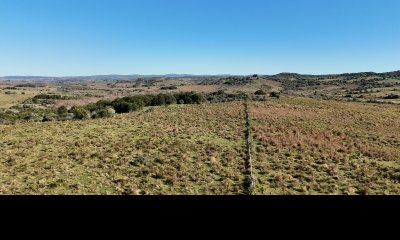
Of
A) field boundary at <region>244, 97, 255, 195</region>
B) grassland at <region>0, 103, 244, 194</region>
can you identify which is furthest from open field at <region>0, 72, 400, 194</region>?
field boundary at <region>244, 97, 255, 195</region>

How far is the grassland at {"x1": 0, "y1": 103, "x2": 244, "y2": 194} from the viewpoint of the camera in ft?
59.5

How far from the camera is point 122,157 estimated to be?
2412 centimetres

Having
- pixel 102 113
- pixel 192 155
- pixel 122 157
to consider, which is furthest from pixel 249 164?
pixel 102 113

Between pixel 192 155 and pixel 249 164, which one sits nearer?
pixel 249 164

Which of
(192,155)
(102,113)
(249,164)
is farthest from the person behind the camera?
(102,113)

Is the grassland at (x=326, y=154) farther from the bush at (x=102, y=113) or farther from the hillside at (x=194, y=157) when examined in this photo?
the bush at (x=102, y=113)

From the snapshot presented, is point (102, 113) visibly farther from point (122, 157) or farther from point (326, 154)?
point (326, 154)

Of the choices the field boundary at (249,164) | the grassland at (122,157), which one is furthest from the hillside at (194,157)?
the field boundary at (249,164)

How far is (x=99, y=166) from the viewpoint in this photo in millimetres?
21766

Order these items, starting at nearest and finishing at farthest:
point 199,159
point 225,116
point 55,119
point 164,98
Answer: point 199,159 < point 55,119 < point 225,116 < point 164,98
